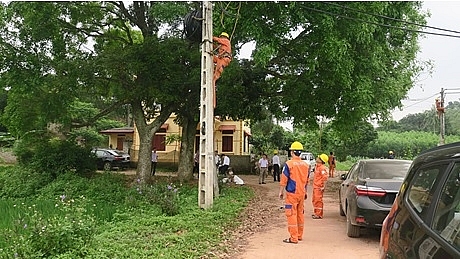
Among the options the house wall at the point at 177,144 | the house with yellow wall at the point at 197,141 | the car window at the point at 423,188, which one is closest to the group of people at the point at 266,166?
the house with yellow wall at the point at 197,141

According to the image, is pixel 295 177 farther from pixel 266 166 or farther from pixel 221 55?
pixel 266 166

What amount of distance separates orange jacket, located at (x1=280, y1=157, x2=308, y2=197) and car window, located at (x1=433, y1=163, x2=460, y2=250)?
5.24 metres

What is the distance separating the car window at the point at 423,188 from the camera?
113 inches

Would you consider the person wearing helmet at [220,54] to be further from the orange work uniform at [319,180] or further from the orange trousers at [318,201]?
the orange trousers at [318,201]

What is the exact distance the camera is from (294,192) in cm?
793

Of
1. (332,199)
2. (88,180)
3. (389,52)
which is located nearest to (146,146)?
(88,180)

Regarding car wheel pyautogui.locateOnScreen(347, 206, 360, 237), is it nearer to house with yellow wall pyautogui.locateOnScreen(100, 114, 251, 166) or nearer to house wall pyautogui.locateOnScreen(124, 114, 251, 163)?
house with yellow wall pyautogui.locateOnScreen(100, 114, 251, 166)

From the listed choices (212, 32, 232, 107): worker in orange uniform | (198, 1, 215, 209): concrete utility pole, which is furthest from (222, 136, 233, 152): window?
(198, 1, 215, 209): concrete utility pole

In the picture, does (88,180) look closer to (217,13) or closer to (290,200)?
(217,13)

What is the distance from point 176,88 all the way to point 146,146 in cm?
384

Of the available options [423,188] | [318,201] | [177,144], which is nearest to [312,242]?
[318,201]

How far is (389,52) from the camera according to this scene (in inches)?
611

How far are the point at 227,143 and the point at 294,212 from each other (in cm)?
2759

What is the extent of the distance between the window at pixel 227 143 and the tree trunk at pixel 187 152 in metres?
13.8
